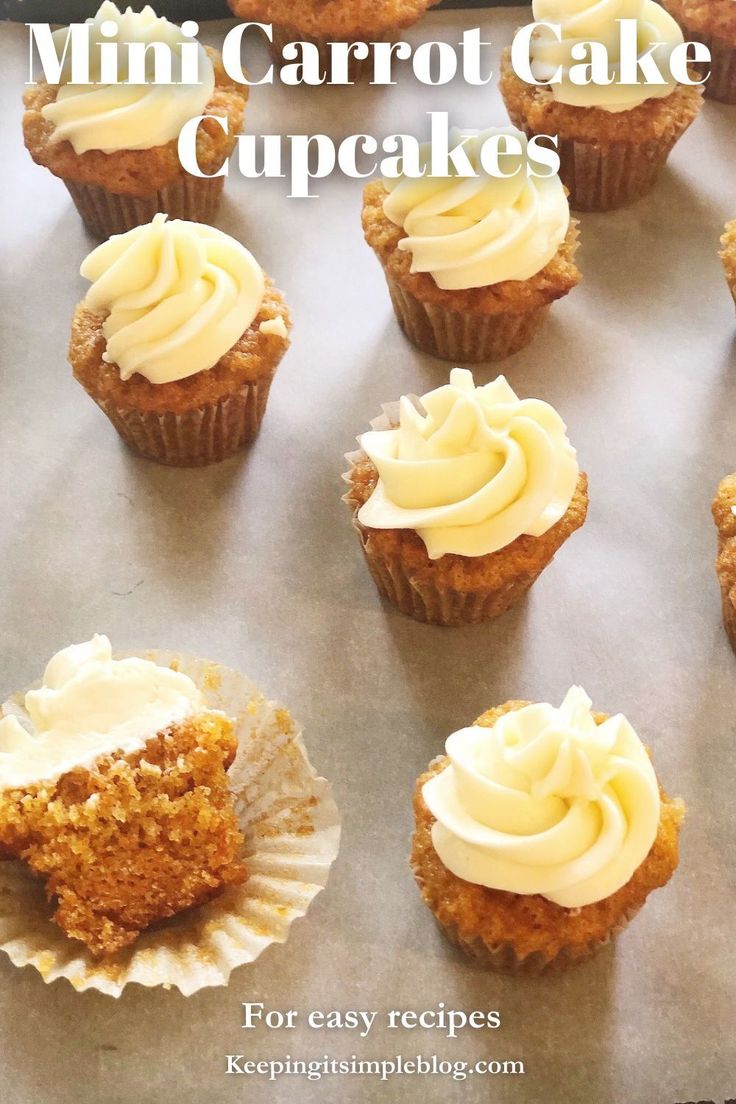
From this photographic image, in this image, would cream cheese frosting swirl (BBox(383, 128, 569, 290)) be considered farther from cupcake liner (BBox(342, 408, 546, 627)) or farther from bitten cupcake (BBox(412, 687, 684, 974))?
bitten cupcake (BBox(412, 687, 684, 974))

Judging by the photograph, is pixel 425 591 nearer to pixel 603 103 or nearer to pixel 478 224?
pixel 478 224

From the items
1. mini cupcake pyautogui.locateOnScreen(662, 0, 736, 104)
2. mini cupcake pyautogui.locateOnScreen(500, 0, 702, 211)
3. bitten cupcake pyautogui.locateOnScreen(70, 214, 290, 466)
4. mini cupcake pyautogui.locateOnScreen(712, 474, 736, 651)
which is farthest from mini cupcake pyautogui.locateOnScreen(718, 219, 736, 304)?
bitten cupcake pyautogui.locateOnScreen(70, 214, 290, 466)

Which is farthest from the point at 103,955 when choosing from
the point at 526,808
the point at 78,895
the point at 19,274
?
the point at 19,274

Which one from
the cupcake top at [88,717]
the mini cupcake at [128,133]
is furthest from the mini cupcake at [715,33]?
the cupcake top at [88,717]

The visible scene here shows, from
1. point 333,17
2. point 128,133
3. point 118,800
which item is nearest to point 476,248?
point 128,133

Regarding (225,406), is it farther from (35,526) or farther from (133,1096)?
(133,1096)
